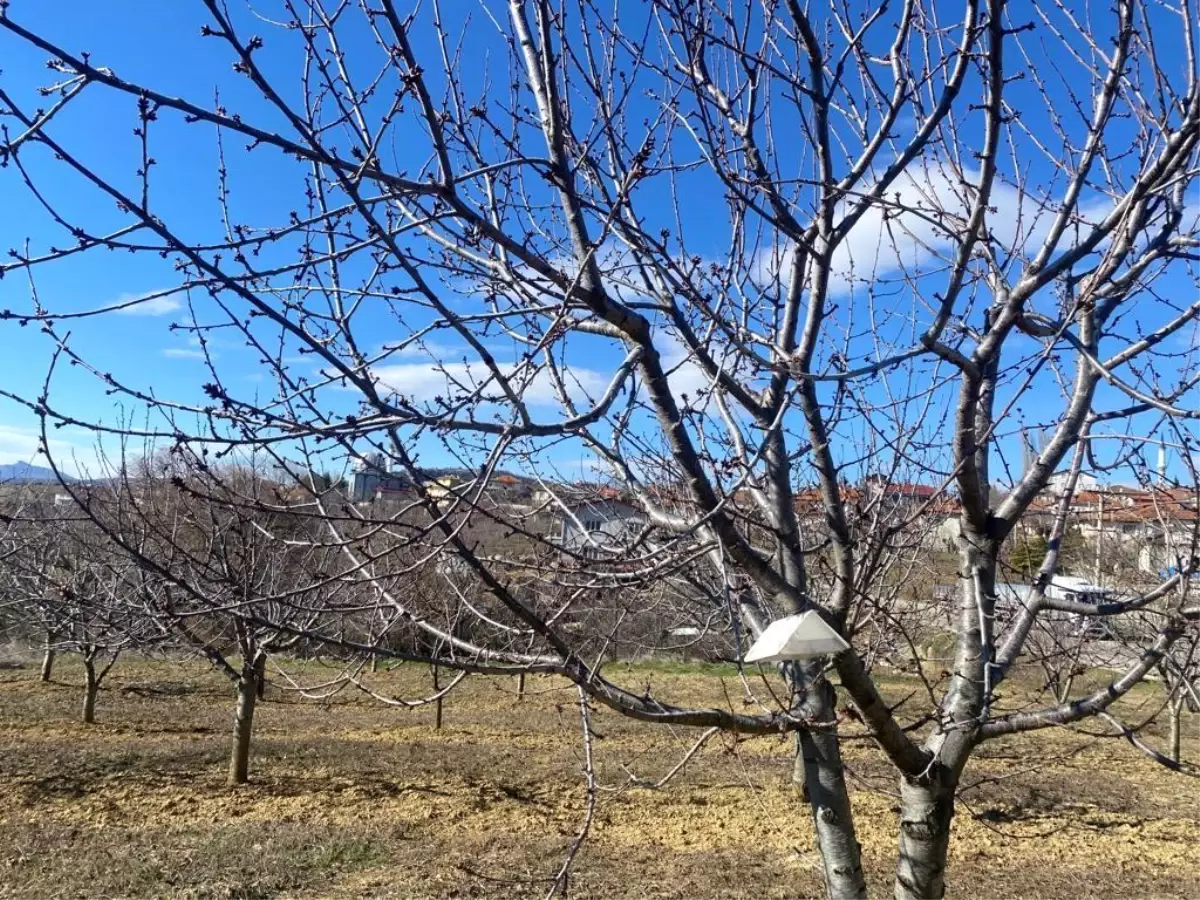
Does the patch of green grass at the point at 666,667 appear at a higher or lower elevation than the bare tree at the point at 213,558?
lower

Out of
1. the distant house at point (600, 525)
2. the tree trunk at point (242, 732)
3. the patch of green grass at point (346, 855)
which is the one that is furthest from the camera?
the tree trunk at point (242, 732)

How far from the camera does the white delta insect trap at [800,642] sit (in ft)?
6.56

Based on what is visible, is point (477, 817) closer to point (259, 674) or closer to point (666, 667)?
point (259, 674)

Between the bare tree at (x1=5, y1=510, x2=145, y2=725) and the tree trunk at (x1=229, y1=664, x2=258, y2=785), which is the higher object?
the bare tree at (x1=5, y1=510, x2=145, y2=725)

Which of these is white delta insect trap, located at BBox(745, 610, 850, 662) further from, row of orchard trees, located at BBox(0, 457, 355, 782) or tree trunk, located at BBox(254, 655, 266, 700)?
tree trunk, located at BBox(254, 655, 266, 700)

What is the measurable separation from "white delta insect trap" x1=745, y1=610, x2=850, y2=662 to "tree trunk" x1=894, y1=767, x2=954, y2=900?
1.10 m

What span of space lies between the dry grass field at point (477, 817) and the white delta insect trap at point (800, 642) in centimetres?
164

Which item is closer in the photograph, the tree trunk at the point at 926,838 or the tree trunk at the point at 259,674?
the tree trunk at the point at 926,838

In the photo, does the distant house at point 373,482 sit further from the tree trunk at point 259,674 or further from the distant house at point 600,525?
the tree trunk at point 259,674

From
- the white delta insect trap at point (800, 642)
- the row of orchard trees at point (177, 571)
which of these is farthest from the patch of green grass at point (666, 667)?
the white delta insect trap at point (800, 642)

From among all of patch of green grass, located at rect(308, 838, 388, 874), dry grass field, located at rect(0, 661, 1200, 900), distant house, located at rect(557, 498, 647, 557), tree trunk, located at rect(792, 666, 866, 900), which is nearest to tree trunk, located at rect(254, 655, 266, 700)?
dry grass field, located at rect(0, 661, 1200, 900)

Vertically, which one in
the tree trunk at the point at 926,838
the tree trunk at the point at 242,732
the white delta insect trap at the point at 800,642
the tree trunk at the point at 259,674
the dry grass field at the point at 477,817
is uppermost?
the white delta insect trap at the point at 800,642

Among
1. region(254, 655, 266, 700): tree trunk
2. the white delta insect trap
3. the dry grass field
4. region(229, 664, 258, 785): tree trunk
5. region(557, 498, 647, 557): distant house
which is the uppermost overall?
region(557, 498, 647, 557): distant house

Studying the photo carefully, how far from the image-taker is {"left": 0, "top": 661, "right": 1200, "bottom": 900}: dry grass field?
6.18 m
